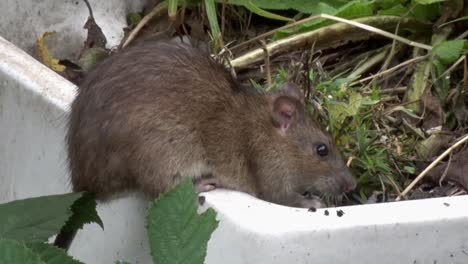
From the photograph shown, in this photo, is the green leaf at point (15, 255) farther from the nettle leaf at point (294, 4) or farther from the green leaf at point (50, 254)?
the nettle leaf at point (294, 4)

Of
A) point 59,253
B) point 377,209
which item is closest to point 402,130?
point 377,209

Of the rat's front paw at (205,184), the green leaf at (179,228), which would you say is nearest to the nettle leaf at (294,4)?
the rat's front paw at (205,184)

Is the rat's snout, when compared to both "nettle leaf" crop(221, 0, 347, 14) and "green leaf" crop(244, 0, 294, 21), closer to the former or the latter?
"green leaf" crop(244, 0, 294, 21)

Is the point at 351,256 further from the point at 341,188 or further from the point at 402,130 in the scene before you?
the point at 402,130

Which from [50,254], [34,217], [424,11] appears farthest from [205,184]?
[424,11]

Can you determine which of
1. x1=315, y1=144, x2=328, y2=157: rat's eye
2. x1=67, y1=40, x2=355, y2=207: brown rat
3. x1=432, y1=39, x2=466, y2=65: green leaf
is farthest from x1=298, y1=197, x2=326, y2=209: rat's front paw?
x1=432, y1=39, x2=466, y2=65: green leaf

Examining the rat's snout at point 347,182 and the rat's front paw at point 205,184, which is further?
the rat's snout at point 347,182
